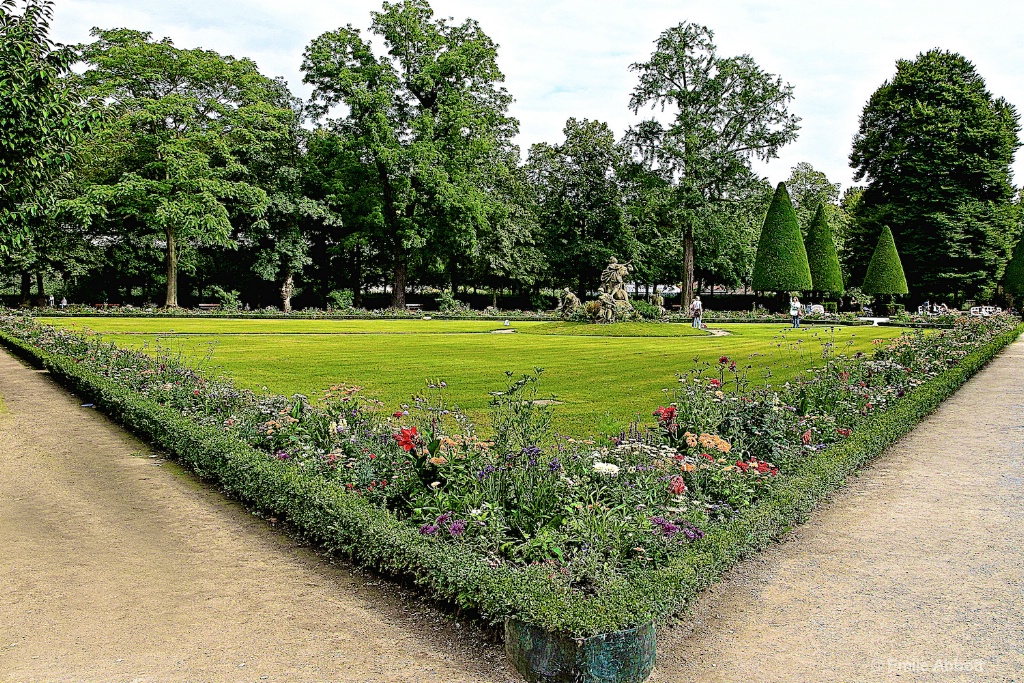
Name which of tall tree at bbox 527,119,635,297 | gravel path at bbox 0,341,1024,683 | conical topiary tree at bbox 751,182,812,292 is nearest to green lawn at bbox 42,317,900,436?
gravel path at bbox 0,341,1024,683

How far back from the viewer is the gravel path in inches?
130

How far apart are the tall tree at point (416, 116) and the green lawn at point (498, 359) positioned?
12.5m

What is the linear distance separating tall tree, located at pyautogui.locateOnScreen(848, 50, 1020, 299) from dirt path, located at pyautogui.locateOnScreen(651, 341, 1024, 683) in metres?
36.7

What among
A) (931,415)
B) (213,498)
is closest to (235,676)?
(213,498)

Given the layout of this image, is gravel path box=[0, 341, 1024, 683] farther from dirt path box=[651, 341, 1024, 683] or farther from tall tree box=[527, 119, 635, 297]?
tall tree box=[527, 119, 635, 297]

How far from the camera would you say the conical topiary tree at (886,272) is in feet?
116

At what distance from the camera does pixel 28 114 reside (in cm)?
801

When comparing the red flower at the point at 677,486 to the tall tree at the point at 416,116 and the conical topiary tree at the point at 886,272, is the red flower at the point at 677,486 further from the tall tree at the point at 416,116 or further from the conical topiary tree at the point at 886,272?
the conical topiary tree at the point at 886,272

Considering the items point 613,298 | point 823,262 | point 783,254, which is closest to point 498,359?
point 613,298

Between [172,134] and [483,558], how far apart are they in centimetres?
3578

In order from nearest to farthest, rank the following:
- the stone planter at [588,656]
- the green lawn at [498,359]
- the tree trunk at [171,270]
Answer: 1. the stone planter at [588,656]
2. the green lawn at [498,359]
3. the tree trunk at [171,270]

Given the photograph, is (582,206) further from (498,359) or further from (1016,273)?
(498,359)

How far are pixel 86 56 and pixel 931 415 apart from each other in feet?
119

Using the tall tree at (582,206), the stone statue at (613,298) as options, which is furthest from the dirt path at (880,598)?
the tall tree at (582,206)
